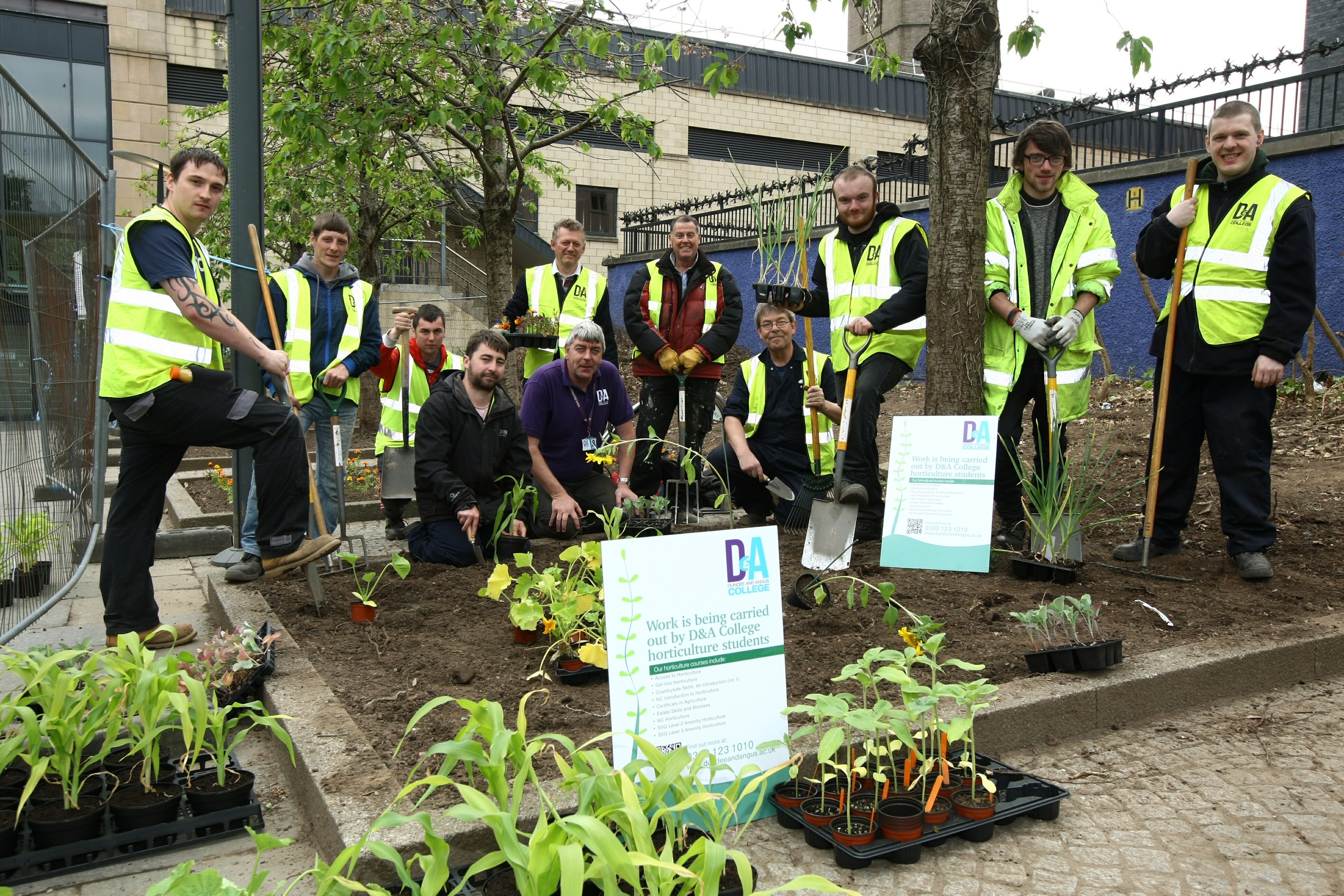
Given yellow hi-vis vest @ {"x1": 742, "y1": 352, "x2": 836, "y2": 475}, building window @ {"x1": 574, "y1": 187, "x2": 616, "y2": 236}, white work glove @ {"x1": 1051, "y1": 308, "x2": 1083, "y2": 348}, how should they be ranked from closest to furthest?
white work glove @ {"x1": 1051, "y1": 308, "x2": 1083, "y2": 348} < yellow hi-vis vest @ {"x1": 742, "y1": 352, "x2": 836, "y2": 475} < building window @ {"x1": 574, "y1": 187, "x2": 616, "y2": 236}

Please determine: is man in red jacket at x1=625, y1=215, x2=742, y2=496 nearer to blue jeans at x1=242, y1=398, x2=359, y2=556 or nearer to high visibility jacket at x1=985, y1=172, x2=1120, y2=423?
blue jeans at x1=242, y1=398, x2=359, y2=556

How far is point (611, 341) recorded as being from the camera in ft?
23.1

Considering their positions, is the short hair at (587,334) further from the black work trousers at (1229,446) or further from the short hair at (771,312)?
the black work trousers at (1229,446)

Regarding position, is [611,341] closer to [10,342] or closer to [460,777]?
[10,342]

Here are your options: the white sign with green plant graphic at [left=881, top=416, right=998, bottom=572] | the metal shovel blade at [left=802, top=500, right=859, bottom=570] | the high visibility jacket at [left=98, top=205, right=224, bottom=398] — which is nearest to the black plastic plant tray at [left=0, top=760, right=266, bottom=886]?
the high visibility jacket at [left=98, top=205, right=224, bottom=398]

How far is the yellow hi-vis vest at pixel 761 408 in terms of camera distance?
6.12m

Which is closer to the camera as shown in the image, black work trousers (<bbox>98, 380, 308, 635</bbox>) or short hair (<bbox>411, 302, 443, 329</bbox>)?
black work trousers (<bbox>98, 380, 308, 635</bbox>)

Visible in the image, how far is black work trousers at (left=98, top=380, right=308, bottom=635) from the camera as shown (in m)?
3.89

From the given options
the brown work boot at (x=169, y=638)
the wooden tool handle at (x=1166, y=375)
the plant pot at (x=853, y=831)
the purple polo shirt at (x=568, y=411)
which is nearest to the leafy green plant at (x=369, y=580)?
the brown work boot at (x=169, y=638)

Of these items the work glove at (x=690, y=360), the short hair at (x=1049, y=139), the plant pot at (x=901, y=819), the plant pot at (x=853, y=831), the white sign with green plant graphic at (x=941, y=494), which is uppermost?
the short hair at (x=1049, y=139)

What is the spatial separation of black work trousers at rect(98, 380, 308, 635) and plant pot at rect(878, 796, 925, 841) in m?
2.88

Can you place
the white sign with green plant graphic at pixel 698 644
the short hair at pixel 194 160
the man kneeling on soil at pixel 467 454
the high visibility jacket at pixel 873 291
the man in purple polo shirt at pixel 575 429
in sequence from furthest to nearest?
the man in purple polo shirt at pixel 575 429, the high visibility jacket at pixel 873 291, the man kneeling on soil at pixel 467 454, the short hair at pixel 194 160, the white sign with green plant graphic at pixel 698 644

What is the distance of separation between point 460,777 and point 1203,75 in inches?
407

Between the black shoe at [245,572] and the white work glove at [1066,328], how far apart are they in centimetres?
405
